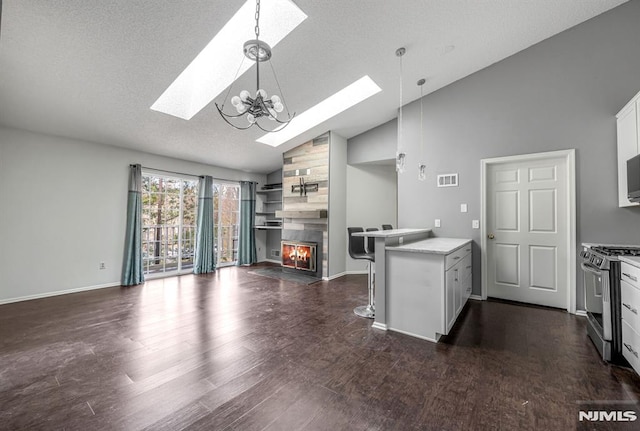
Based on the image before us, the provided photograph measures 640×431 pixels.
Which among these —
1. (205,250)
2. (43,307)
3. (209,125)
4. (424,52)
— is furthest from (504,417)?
(205,250)

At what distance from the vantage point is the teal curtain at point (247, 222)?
6737 millimetres

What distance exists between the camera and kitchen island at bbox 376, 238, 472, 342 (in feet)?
8.36

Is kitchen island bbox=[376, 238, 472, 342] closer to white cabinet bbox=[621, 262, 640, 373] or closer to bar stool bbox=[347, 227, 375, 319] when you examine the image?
bar stool bbox=[347, 227, 375, 319]

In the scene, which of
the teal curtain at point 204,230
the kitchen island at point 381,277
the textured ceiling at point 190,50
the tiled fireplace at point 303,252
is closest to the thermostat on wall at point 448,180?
the textured ceiling at point 190,50

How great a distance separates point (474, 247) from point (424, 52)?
285 centimetres

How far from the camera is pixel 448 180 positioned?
13.9 feet

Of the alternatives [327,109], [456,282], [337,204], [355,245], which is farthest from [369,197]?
[456,282]

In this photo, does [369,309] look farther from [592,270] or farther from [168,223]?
[168,223]

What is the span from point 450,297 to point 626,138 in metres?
2.62

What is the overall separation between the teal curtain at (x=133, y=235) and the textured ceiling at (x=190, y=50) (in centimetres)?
73

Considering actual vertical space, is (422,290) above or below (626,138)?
below

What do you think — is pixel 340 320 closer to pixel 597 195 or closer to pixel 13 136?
pixel 597 195

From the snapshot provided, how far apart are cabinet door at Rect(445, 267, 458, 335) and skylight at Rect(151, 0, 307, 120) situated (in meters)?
3.01


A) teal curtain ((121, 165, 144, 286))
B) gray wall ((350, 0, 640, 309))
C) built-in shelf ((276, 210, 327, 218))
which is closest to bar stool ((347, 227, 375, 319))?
gray wall ((350, 0, 640, 309))
